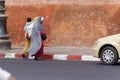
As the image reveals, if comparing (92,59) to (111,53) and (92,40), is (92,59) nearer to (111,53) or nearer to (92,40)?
(111,53)

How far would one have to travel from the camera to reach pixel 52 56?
16.2 metres

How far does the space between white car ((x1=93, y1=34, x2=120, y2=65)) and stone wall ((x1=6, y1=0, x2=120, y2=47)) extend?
6832mm

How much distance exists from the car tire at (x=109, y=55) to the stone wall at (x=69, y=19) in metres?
6.99

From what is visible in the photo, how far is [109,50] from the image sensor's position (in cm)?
1280

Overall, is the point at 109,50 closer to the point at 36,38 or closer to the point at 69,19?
the point at 36,38

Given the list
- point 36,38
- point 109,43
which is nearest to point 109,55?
point 109,43

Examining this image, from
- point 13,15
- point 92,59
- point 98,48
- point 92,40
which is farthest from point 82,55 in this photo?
point 13,15

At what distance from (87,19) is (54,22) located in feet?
5.85

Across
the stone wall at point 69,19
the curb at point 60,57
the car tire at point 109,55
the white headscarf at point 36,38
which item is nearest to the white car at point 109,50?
the car tire at point 109,55

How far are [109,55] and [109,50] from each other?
0.16 meters

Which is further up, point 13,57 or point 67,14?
point 67,14

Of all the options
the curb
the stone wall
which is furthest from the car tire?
the stone wall

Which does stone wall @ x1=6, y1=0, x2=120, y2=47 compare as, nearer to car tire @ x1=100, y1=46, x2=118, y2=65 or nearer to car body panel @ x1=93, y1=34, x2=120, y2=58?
car body panel @ x1=93, y1=34, x2=120, y2=58

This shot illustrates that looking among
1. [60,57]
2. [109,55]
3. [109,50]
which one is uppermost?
[109,50]
